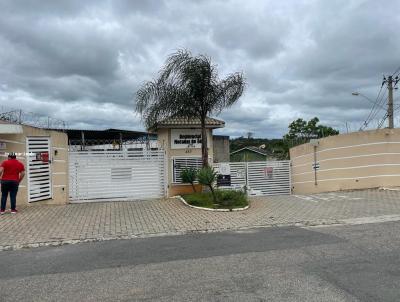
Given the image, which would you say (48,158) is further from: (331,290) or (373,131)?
(373,131)

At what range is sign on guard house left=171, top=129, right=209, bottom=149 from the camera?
17156mm

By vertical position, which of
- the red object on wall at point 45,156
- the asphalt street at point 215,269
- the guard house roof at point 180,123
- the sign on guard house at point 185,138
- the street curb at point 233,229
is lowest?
the asphalt street at point 215,269

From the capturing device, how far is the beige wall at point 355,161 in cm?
1705

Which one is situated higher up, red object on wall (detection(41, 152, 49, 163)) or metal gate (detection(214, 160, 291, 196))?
red object on wall (detection(41, 152, 49, 163))

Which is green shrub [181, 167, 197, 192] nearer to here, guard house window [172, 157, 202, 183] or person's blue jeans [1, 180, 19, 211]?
guard house window [172, 157, 202, 183]

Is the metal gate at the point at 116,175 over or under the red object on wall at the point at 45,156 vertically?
under

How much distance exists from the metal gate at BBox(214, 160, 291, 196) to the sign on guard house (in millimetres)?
2961

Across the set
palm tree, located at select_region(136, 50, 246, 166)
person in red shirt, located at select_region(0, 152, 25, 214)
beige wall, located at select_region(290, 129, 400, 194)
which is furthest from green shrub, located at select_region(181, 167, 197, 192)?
beige wall, located at select_region(290, 129, 400, 194)

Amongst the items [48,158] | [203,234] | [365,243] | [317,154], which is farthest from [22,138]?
[317,154]

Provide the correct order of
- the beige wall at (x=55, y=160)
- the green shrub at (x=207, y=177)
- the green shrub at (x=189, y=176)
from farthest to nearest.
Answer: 1. the green shrub at (x=189, y=176)
2. the green shrub at (x=207, y=177)
3. the beige wall at (x=55, y=160)

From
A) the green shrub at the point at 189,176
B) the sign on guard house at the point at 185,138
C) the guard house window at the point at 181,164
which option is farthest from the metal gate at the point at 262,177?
the green shrub at the point at 189,176

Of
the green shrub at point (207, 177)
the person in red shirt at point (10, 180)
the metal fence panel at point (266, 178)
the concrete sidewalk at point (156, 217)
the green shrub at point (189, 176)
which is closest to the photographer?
the concrete sidewalk at point (156, 217)

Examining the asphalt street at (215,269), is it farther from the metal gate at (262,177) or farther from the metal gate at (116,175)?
the metal gate at (262,177)

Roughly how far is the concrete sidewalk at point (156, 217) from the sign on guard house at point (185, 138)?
125 inches
